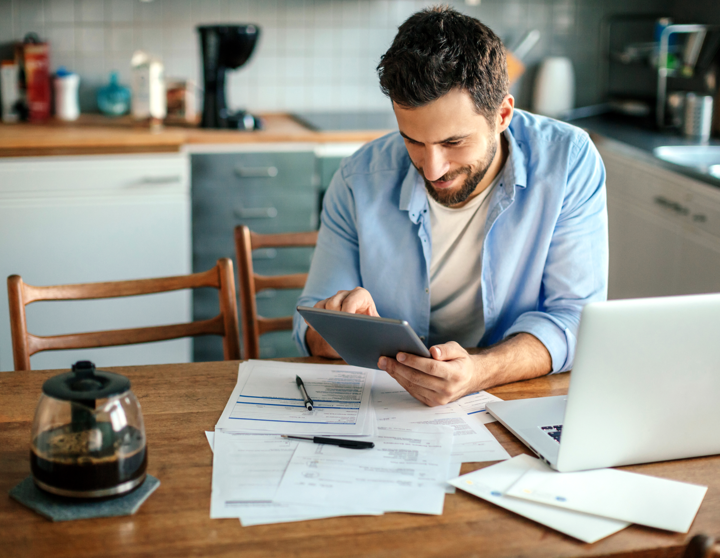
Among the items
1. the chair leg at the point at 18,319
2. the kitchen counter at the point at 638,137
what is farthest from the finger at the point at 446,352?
the kitchen counter at the point at 638,137

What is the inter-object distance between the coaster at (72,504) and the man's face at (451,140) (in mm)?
755

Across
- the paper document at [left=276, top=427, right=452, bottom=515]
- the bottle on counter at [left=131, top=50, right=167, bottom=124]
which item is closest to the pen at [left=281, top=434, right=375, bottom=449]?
the paper document at [left=276, top=427, right=452, bottom=515]

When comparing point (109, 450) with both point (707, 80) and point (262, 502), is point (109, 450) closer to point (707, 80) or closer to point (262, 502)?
point (262, 502)

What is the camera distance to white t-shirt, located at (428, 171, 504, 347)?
158 centimetres

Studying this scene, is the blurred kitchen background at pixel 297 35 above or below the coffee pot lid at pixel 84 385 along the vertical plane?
above

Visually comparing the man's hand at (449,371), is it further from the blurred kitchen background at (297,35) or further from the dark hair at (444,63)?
the blurred kitchen background at (297,35)

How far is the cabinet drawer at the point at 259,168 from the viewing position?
2.74m

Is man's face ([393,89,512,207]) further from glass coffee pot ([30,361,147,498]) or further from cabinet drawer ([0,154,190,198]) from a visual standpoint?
cabinet drawer ([0,154,190,198])

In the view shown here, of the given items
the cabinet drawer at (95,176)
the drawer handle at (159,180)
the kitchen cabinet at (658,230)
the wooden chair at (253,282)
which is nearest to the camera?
the wooden chair at (253,282)

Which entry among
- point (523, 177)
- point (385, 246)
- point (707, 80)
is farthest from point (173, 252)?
point (707, 80)

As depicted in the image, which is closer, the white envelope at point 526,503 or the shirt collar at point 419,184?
the white envelope at point 526,503

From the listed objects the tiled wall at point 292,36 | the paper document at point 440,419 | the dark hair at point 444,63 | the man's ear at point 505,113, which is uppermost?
the tiled wall at point 292,36

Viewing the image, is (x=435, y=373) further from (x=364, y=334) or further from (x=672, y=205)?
(x=672, y=205)

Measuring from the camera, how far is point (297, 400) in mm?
1199
